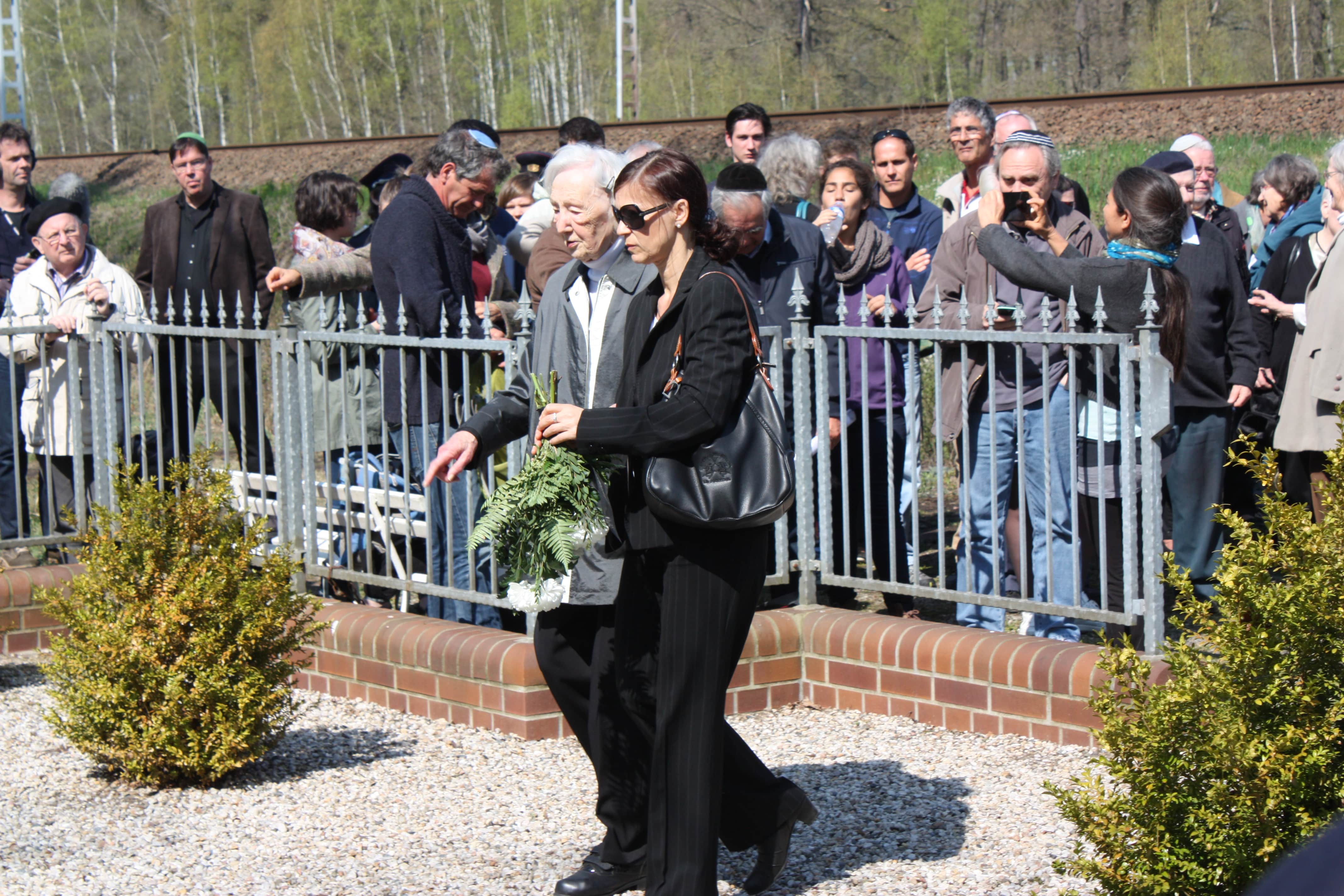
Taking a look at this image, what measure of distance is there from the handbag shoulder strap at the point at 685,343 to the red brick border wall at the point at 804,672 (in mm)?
1981

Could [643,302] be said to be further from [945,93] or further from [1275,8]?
[945,93]

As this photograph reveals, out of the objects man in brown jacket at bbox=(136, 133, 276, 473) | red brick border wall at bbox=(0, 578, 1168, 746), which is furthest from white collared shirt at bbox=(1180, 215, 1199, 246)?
man in brown jacket at bbox=(136, 133, 276, 473)

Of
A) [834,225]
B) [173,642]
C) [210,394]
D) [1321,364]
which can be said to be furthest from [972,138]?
[173,642]

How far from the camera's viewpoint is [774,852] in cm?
371

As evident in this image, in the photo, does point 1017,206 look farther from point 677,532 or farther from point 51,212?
point 51,212

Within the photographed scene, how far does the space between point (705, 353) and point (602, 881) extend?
136 centimetres

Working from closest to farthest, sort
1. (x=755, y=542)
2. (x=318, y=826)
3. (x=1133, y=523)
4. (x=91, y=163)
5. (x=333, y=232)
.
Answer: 1. (x=755, y=542)
2. (x=318, y=826)
3. (x=1133, y=523)
4. (x=333, y=232)
5. (x=91, y=163)

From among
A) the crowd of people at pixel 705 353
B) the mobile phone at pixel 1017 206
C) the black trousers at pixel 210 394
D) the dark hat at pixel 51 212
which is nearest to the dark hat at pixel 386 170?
the crowd of people at pixel 705 353

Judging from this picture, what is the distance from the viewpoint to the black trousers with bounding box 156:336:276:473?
637cm

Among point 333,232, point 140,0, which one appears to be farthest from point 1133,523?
point 140,0

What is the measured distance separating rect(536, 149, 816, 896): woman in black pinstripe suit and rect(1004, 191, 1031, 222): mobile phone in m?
2.43

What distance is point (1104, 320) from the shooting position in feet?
16.5

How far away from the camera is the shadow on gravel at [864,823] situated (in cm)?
398

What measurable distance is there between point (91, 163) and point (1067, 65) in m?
24.9
